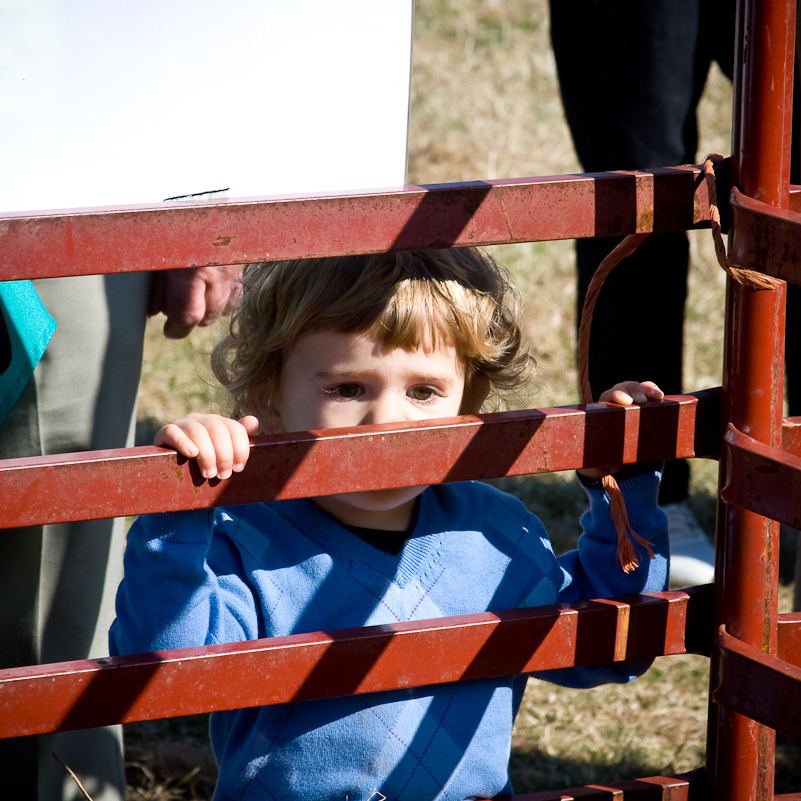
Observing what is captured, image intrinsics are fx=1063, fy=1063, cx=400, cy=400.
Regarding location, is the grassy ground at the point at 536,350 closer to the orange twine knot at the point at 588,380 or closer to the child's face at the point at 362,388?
the child's face at the point at 362,388

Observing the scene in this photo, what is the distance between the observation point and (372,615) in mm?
1483

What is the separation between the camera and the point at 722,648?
50.4 inches

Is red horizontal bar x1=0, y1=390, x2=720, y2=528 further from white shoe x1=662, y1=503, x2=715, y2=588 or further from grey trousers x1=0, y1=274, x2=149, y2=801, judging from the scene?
white shoe x1=662, y1=503, x2=715, y2=588

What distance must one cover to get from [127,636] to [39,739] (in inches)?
25.1

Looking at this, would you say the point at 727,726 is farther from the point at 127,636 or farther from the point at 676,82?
the point at 676,82

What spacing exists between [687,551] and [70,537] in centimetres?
180

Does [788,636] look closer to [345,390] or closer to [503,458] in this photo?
[503,458]

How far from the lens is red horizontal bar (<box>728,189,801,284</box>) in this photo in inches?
43.1

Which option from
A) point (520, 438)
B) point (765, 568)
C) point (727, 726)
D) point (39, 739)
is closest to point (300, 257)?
point (520, 438)

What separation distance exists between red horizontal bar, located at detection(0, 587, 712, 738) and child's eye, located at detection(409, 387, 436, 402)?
36 centimetres

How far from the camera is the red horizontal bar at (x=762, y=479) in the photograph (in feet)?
3.71

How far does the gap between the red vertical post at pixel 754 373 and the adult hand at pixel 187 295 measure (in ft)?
3.39

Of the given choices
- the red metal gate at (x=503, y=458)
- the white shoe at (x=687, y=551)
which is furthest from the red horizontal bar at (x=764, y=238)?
the white shoe at (x=687, y=551)

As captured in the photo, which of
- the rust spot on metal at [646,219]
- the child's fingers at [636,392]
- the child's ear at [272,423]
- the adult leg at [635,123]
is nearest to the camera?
the rust spot on metal at [646,219]
